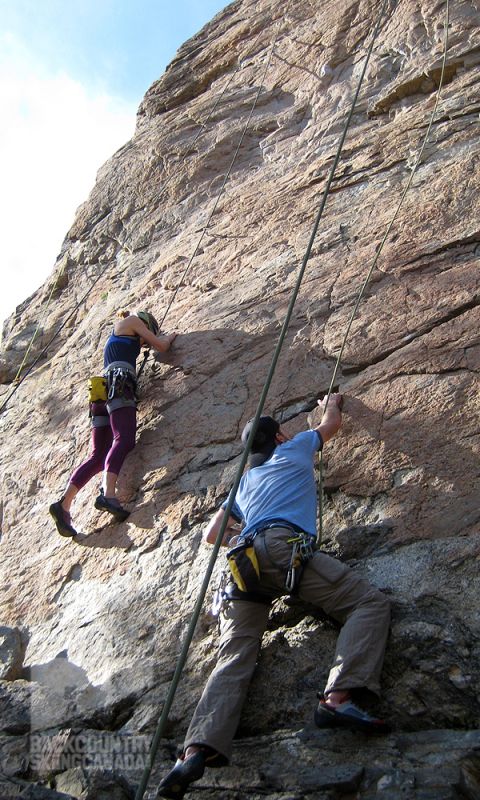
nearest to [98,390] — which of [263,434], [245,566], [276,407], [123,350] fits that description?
[123,350]

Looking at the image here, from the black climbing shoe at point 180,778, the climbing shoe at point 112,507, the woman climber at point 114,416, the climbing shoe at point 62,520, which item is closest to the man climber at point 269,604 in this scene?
the black climbing shoe at point 180,778

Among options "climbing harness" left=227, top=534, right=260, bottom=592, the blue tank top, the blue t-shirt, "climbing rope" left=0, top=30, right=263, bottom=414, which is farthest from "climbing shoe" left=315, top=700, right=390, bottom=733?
"climbing rope" left=0, top=30, right=263, bottom=414

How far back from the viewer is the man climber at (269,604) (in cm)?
346

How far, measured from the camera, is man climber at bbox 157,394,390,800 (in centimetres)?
346

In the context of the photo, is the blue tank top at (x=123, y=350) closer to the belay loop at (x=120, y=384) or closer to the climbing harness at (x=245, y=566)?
the belay loop at (x=120, y=384)

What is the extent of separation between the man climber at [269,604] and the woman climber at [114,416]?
115 cm

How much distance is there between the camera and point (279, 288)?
625cm

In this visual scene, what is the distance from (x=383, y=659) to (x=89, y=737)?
1.56m

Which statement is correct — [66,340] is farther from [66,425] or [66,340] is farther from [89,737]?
[89,737]

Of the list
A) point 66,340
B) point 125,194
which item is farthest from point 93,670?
point 125,194

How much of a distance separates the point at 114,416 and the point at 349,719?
118 inches

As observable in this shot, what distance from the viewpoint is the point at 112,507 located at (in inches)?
209

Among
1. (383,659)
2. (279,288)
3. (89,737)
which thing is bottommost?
(383,659)

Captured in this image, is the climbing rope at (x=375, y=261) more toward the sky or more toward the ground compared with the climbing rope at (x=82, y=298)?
more toward the ground
